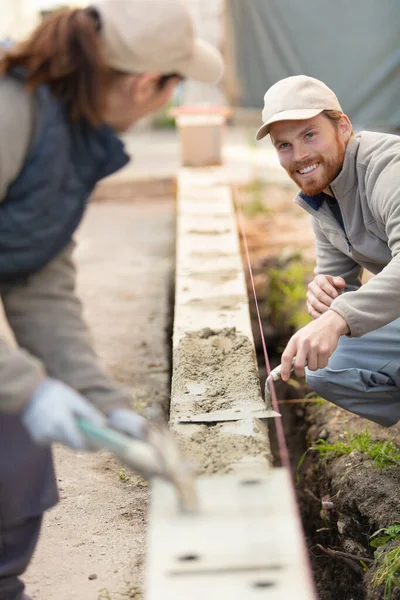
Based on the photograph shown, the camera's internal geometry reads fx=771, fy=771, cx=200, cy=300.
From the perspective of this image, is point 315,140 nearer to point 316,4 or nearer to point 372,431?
point 372,431

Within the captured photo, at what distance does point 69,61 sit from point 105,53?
0.30 feet

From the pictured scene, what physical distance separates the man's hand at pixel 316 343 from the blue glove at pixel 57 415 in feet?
2.83

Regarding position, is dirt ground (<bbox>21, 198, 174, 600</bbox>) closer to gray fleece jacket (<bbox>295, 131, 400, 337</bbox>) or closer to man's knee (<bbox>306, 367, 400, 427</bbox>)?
man's knee (<bbox>306, 367, 400, 427</bbox>)

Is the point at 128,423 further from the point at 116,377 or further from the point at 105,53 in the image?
the point at 116,377

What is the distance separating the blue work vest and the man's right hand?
125cm

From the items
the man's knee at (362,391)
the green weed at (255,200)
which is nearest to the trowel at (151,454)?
the man's knee at (362,391)

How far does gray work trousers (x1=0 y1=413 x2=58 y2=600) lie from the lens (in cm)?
197

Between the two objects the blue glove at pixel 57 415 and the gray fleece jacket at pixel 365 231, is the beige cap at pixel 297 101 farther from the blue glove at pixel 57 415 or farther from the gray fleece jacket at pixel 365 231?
the blue glove at pixel 57 415

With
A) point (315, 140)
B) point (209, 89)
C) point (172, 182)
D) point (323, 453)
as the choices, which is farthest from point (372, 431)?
point (209, 89)

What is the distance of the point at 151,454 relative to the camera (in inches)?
69.3

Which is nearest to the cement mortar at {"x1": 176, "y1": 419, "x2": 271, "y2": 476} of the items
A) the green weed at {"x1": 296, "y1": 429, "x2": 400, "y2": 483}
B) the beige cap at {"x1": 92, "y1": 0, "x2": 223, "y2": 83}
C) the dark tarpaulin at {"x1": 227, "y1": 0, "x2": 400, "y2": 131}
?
the green weed at {"x1": 296, "y1": 429, "x2": 400, "y2": 483}

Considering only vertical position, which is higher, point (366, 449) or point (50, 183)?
point (50, 183)

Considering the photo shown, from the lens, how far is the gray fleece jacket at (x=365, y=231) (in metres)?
2.51

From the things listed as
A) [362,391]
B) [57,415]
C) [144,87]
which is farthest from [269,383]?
[144,87]
